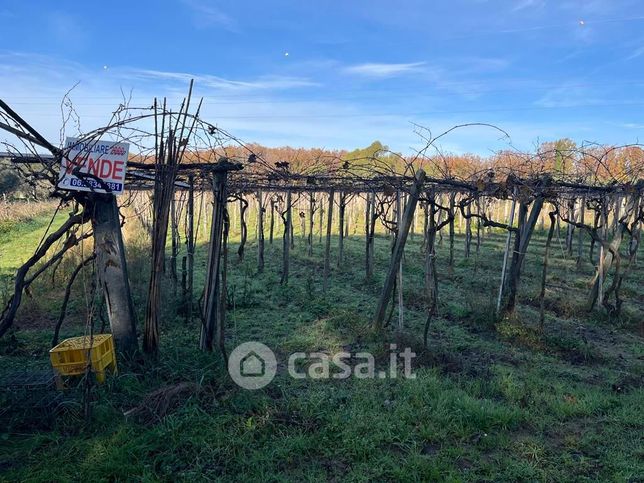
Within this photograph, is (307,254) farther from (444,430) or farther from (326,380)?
(444,430)

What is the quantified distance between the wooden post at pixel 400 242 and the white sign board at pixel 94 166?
9.90 feet

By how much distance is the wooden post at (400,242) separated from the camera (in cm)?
502

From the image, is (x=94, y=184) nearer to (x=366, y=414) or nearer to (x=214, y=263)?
(x=214, y=263)

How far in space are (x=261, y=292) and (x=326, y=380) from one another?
394 cm

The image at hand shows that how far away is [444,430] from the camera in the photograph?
10.1 ft

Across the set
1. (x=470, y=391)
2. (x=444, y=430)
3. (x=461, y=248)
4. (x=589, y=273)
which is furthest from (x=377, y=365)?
(x=461, y=248)

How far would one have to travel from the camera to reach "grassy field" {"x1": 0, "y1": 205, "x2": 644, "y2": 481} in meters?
2.67

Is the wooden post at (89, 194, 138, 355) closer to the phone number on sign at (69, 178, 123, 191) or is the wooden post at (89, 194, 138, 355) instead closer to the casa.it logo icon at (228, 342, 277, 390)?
the phone number on sign at (69, 178, 123, 191)

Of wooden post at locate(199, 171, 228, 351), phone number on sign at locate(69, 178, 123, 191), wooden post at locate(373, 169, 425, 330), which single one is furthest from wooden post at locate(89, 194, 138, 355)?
wooden post at locate(373, 169, 425, 330)

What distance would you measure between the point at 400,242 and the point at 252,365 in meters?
2.20

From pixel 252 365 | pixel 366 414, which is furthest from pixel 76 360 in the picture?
pixel 366 414

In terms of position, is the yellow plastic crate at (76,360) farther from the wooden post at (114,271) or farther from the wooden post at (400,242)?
the wooden post at (400,242)

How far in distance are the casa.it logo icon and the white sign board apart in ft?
6.12

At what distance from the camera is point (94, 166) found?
11.7 ft
